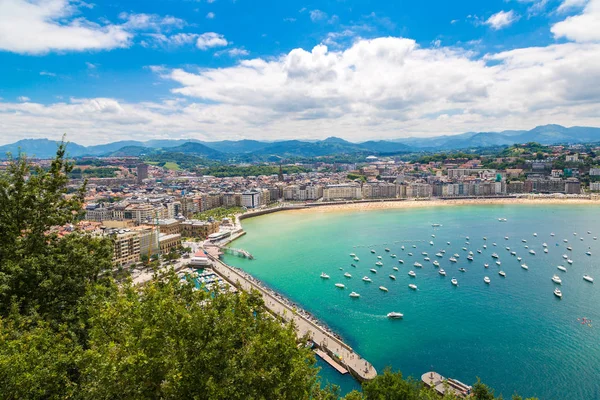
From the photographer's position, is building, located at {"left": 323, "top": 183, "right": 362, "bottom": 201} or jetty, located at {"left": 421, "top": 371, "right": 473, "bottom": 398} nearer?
jetty, located at {"left": 421, "top": 371, "right": 473, "bottom": 398}

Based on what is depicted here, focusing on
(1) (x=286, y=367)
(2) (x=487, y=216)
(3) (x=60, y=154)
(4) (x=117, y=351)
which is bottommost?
(2) (x=487, y=216)

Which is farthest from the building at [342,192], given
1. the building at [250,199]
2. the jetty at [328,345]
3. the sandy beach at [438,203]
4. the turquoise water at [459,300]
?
the jetty at [328,345]

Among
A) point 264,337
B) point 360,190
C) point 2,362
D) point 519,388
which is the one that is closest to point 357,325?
point 519,388

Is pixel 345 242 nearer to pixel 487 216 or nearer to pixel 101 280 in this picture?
pixel 487 216

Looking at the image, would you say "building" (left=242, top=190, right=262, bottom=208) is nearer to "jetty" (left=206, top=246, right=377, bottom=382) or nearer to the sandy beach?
the sandy beach

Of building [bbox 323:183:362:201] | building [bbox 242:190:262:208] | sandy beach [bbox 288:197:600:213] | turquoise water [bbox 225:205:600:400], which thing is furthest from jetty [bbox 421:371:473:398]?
building [bbox 323:183:362:201]

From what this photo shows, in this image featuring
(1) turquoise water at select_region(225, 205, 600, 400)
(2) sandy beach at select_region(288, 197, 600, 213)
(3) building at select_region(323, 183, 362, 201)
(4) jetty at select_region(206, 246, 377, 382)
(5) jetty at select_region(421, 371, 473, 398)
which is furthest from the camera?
(3) building at select_region(323, 183, 362, 201)
